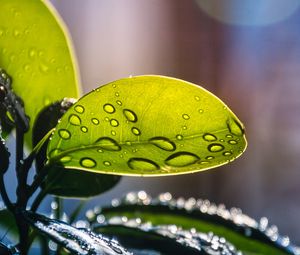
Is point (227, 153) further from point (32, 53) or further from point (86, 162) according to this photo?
point (32, 53)

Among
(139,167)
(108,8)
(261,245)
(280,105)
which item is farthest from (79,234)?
(108,8)

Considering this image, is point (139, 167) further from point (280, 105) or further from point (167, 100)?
point (280, 105)

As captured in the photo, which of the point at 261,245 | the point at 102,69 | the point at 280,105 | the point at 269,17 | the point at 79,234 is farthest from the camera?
the point at 102,69

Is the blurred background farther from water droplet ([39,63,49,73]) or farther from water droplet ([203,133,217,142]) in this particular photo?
water droplet ([203,133,217,142])

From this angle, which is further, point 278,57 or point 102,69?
point 102,69

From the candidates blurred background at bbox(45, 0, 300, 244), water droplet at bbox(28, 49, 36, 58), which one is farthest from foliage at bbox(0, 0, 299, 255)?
blurred background at bbox(45, 0, 300, 244)

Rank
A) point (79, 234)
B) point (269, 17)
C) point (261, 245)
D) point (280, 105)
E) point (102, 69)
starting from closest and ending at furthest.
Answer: point (79, 234)
point (261, 245)
point (280, 105)
point (269, 17)
point (102, 69)

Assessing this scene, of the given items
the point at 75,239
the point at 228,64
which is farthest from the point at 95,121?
the point at 228,64
